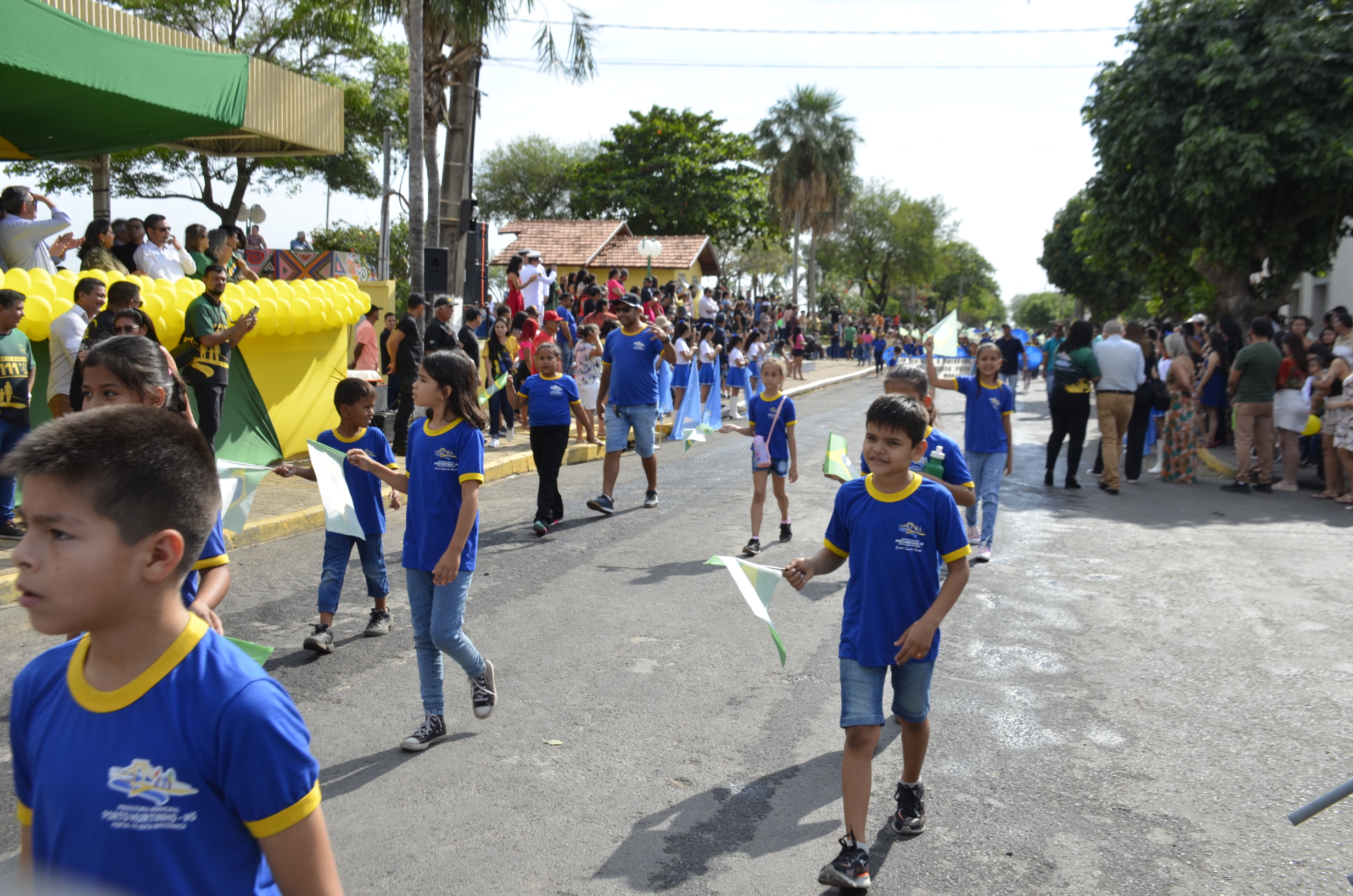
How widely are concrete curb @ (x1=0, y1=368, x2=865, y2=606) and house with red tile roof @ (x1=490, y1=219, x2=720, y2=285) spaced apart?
2907 cm

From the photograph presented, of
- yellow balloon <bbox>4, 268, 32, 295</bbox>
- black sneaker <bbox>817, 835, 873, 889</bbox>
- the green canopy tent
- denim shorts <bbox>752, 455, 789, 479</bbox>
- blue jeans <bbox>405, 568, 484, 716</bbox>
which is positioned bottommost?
black sneaker <bbox>817, 835, 873, 889</bbox>

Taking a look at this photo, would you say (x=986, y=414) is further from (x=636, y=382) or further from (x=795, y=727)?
(x=795, y=727)

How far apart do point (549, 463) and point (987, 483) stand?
12.2 feet

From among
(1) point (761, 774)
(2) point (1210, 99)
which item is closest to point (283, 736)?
(1) point (761, 774)

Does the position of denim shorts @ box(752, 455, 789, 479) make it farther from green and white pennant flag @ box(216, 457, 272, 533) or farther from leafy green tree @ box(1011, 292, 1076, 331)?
leafy green tree @ box(1011, 292, 1076, 331)

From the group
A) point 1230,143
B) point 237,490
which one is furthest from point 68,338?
point 1230,143

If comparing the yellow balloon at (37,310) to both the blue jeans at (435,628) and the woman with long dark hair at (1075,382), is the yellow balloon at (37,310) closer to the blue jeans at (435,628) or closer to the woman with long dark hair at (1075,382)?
the blue jeans at (435,628)

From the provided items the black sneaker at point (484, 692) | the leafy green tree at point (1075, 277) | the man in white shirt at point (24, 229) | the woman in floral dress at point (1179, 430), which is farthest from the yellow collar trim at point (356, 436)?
the leafy green tree at point (1075, 277)

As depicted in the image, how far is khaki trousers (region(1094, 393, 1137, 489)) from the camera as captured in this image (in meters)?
11.9

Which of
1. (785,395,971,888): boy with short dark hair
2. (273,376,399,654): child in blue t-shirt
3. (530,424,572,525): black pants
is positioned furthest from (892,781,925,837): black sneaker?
(530,424,572,525): black pants

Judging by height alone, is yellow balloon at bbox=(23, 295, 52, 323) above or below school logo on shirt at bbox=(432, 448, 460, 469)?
above

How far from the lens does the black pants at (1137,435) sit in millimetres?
12578

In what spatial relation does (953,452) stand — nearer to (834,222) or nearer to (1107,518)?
(1107,518)

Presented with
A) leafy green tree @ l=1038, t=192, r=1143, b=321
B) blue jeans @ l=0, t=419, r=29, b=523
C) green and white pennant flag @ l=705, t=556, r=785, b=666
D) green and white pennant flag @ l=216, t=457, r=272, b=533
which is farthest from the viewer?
leafy green tree @ l=1038, t=192, r=1143, b=321
